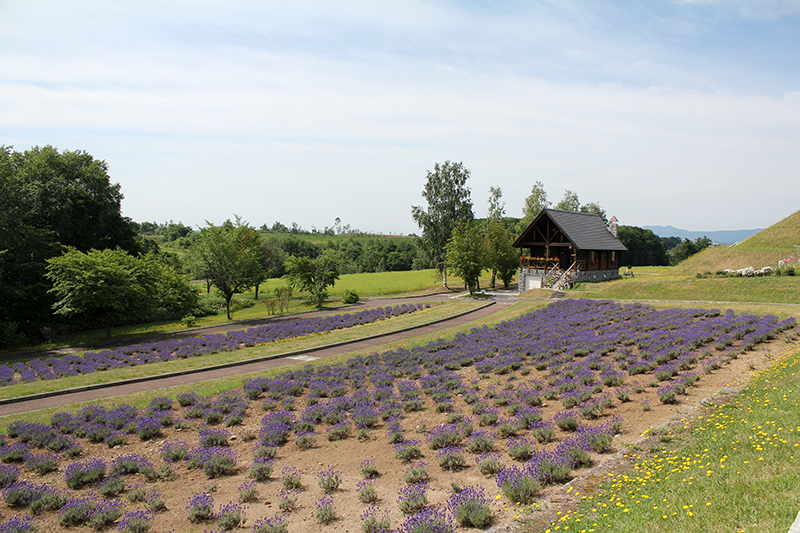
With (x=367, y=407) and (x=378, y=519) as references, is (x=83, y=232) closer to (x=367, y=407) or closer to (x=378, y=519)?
(x=367, y=407)

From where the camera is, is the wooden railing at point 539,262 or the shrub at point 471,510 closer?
the shrub at point 471,510

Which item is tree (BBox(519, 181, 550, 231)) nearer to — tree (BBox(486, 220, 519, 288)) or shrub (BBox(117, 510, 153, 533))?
tree (BBox(486, 220, 519, 288))

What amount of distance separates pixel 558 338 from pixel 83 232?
47960 mm

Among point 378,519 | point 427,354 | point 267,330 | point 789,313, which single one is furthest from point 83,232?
point 789,313

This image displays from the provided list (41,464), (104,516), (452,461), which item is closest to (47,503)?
(104,516)

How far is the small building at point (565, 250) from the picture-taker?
43.8 metres

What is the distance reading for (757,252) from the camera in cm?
3816

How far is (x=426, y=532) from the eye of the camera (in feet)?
20.5

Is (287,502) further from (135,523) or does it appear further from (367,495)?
(135,523)

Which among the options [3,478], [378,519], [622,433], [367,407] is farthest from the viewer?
[367,407]

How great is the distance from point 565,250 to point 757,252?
1678 centimetres

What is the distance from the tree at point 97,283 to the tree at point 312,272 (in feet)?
58.4

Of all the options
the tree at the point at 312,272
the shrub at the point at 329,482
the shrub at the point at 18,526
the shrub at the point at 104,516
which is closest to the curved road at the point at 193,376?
the shrub at the point at 18,526

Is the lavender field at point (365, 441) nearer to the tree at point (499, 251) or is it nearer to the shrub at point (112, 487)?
the shrub at point (112, 487)
